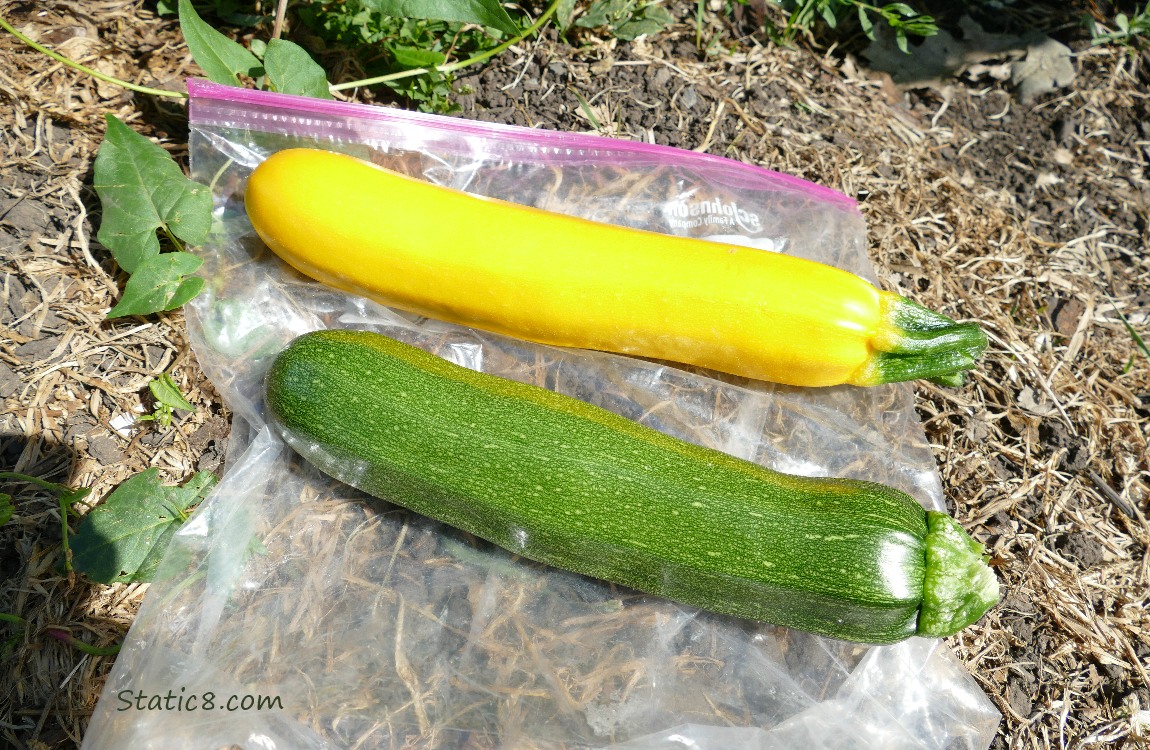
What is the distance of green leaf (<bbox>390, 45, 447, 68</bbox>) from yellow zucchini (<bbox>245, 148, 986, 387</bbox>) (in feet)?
2.09

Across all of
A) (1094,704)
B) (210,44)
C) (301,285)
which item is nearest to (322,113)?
(210,44)

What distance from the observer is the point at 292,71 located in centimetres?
272

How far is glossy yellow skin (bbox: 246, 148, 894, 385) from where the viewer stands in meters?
2.40

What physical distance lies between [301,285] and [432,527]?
0.94 metres

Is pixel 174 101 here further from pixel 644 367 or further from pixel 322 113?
pixel 644 367

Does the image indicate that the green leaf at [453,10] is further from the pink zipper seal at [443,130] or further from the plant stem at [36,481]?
the plant stem at [36,481]

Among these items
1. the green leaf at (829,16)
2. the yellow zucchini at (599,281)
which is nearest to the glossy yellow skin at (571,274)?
the yellow zucchini at (599,281)

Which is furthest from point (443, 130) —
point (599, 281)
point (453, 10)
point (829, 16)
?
point (829, 16)

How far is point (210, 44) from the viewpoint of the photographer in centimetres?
266

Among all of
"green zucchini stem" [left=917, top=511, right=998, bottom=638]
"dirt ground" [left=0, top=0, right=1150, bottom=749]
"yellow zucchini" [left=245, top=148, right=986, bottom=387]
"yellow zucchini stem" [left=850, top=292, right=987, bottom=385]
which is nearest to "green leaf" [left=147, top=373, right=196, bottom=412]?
"dirt ground" [left=0, top=0, right=1150, bottom=749]

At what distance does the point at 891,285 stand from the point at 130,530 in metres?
2.81

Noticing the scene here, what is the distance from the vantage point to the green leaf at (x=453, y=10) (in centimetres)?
250

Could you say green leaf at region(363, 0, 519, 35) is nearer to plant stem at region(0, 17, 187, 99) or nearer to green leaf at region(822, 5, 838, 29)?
plant stem at region(0, 17, 187, 99)

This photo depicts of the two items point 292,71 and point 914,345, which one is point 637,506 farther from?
point 292,71
